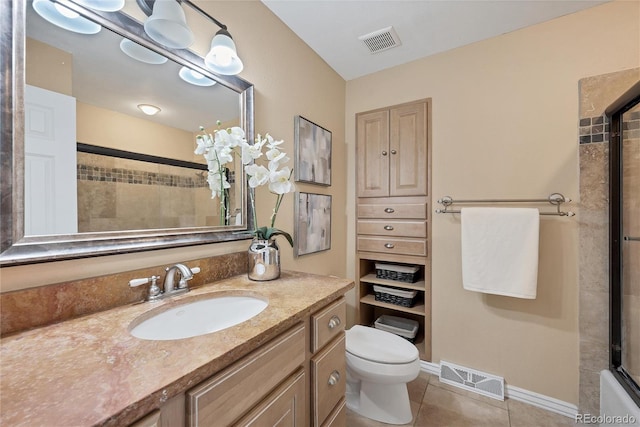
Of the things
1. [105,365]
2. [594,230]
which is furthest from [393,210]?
[105,365]

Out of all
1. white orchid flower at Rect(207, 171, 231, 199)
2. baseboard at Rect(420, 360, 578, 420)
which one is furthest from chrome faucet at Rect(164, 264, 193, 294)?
baseboard at Rect(420, 360, 578, 420)

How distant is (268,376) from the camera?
704mm

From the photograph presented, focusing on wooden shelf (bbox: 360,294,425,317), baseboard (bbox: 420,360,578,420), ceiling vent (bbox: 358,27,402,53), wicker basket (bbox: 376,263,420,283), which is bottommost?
baseboard (bbox: 420,360,578,420)

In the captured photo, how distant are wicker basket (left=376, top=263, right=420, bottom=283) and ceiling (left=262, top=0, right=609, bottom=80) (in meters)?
1.58

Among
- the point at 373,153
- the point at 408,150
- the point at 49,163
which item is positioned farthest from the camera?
the point at 373,153

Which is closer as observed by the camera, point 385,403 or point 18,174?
point 18,174

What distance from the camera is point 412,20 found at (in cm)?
156

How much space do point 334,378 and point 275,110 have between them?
138 centimetres

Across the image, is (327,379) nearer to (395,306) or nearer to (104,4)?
(395,306)

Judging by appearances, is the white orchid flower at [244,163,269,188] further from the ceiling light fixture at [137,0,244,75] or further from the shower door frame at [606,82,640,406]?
the shower door frame at [606,82,640,406]

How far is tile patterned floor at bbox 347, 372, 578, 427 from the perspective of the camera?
4.69 ft

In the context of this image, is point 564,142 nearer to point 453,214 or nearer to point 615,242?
point 615,242

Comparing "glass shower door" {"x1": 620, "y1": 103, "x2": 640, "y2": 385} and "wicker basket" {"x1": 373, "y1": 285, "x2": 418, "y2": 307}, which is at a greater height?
"glass shower door" {"x1": 620, "y1": 103, "x2": 640, "y2": 385}

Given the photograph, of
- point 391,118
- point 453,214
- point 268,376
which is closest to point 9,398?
point 268,376
